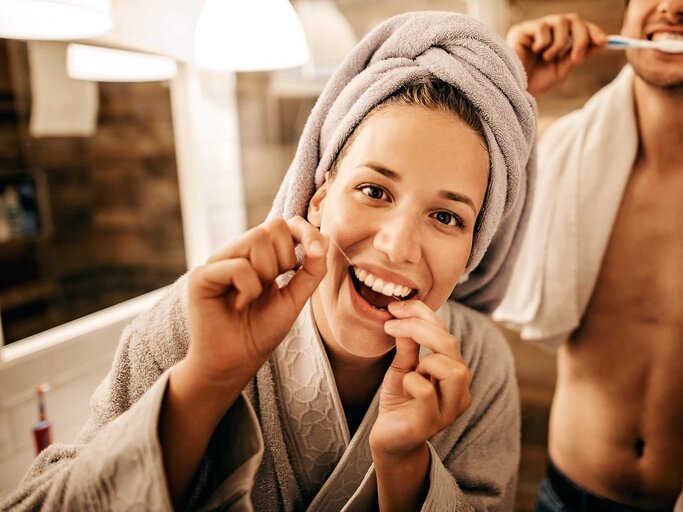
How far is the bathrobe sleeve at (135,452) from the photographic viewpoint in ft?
1.79

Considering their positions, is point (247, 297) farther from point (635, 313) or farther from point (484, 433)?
point (635, 313)

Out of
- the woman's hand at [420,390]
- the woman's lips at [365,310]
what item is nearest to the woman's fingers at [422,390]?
the woman's hand at [420,390]

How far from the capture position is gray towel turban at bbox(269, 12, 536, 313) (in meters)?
0.71

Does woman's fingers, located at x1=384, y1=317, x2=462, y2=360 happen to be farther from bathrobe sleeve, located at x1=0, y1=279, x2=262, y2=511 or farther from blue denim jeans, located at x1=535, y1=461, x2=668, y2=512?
blue denim jeans, located at x1=535, y1=461, x2=668, y2=512

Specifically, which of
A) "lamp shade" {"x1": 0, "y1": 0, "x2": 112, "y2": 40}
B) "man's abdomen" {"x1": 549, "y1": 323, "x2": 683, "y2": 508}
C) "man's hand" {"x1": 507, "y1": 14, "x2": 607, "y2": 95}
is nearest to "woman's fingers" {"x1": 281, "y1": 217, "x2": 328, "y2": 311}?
"lamp shade" {"x1": 0, "y1": 0, "x2": 112, "y2": 40}

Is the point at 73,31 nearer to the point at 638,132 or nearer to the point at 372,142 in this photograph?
the point at 372,142

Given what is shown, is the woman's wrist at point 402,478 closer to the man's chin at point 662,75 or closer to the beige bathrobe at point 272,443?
the beige bathrobe at point 272,443

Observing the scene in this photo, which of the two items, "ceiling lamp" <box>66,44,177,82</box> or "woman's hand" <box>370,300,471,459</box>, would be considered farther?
"ceiling lamp" <box>66,44,177,82</box>

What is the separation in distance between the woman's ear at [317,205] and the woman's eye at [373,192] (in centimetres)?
9

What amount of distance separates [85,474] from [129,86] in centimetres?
158

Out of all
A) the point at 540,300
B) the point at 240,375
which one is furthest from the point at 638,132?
the point at 240,375

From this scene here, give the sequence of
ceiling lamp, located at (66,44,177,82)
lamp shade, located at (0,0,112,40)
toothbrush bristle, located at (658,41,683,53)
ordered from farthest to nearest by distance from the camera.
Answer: ceiling lamp, located at (66,44,177,82) → toothbrush bristle, located at (658,41,683,53) → lamp shade, located at (0,0,112,40)

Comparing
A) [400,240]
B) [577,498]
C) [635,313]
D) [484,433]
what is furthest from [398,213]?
[577,498]

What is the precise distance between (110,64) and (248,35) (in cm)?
57
